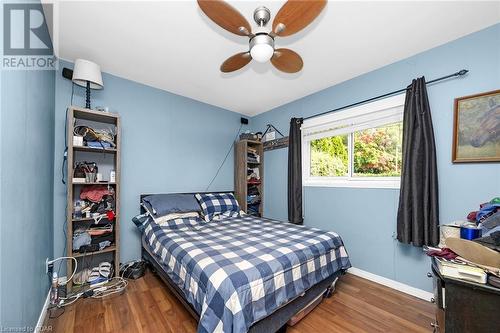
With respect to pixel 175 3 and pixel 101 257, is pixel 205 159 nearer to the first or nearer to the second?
pixel 101 257

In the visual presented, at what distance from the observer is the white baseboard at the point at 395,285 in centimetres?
201

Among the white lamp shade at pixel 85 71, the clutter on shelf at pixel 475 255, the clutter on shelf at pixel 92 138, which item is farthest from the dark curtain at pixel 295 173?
the white lamp shade at pixel 85 71

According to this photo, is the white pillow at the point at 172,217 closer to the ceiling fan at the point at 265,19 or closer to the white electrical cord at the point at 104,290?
the white electrical cord at the point at 104,290

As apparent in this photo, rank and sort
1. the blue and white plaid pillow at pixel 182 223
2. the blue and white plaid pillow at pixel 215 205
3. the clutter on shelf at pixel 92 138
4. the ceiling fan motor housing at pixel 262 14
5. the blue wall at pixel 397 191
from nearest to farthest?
the ceiling fan motor housing at pixel 262 14
the blue wall at pixel 397 191
the clutter on shelf at pixel 92 138
the blue and white plaid pillow at pixel 182 223
the blue and white plaid pillow at pixel 215 205

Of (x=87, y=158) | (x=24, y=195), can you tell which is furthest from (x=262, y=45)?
(x=87, y=158)

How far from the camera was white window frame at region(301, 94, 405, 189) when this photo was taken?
2307 mm

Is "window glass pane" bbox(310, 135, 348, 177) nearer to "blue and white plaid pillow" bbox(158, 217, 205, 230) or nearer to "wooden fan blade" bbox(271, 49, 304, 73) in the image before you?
"wooden fan blade" bbox(271, 49, 304, 73)

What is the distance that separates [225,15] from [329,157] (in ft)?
7.71

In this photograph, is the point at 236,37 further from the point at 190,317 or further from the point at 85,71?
the point at 190,317

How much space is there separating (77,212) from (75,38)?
1.74 m

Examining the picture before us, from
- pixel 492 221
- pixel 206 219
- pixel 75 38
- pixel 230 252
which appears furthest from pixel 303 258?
pixel 75 38

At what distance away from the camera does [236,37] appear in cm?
189

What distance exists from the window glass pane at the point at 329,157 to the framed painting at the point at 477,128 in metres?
1.14

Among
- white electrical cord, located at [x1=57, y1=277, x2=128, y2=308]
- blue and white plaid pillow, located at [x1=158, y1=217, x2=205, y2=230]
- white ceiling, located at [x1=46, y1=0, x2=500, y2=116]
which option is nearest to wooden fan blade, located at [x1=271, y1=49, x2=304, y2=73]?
white ceiling, located at [x1=46, y1=0, x2=500, y2=116]
